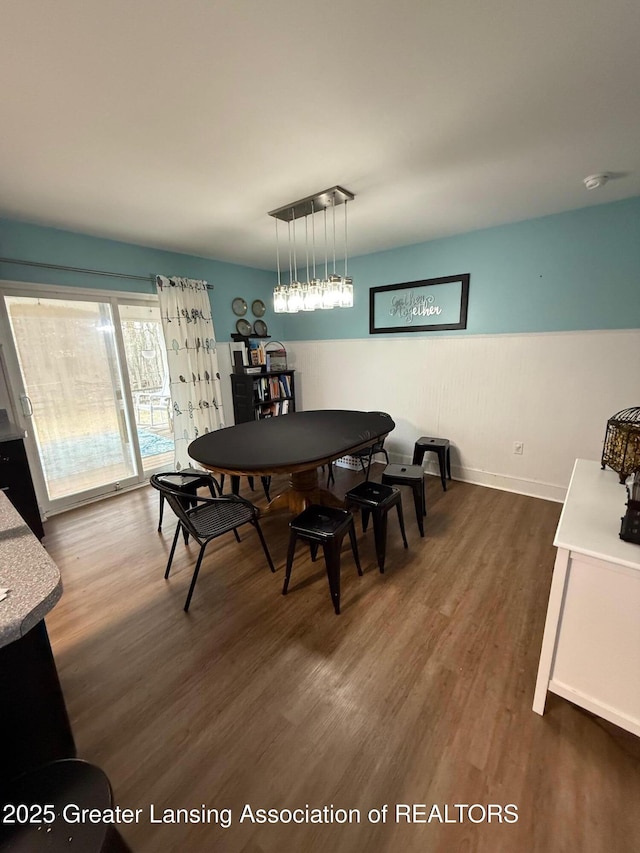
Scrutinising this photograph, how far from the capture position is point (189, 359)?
368cm

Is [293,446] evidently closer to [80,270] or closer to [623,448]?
[623,448]

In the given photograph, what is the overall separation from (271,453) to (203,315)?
89.6 inches

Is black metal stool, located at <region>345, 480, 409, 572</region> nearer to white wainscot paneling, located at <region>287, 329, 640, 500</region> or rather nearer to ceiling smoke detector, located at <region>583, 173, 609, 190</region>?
white wainscot paneling, located at <region>287, 329, 640, 500</region>

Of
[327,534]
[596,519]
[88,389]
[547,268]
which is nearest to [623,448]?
[596,519]

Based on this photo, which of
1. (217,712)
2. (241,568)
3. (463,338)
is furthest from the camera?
(463,338)

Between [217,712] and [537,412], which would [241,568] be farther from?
[537,412]

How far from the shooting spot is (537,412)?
9.95 ft

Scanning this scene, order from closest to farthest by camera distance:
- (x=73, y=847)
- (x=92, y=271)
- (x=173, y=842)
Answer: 1. (x=73, y=847)
2. (x=173, y=842)
3. (x=92, y=271)

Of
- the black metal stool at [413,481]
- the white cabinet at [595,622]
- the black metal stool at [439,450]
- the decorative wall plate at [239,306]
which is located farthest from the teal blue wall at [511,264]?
the white cabinet at [595,622]

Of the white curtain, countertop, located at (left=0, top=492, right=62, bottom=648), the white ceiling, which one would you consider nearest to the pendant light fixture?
the white ceiling

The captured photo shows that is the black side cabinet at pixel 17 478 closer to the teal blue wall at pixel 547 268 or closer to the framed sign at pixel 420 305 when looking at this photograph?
the framed sign at pixel 420 305

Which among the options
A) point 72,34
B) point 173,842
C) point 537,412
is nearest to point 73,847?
point 173,842

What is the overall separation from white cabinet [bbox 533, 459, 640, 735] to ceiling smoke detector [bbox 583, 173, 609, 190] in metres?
2.10

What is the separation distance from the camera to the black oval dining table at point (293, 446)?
2084mm
